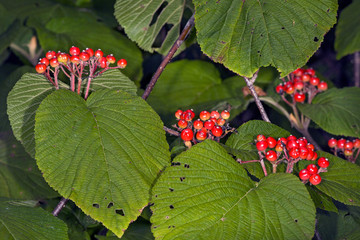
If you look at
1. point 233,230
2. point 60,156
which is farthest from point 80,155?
point 233,230

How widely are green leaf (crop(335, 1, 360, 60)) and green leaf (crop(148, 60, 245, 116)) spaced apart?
525 mm

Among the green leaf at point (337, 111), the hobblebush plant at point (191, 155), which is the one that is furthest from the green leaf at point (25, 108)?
the green leaf at point (337, 111)

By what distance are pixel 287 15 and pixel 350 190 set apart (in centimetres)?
53

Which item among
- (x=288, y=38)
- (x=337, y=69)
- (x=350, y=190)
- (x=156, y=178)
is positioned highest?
(x=288, y=38)

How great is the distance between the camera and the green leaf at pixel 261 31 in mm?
1117

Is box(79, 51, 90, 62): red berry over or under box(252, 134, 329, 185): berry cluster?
over

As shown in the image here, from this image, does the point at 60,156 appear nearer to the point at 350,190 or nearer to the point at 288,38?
the point at 288,38

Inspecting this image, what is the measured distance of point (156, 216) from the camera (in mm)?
1031

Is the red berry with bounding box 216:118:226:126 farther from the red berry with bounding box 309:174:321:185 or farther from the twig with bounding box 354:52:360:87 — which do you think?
the twig with bounding box 354:52:360:87

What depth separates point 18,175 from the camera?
1.83 metres

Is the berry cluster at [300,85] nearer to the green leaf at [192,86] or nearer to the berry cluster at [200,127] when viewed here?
the green leaf at [192,86]

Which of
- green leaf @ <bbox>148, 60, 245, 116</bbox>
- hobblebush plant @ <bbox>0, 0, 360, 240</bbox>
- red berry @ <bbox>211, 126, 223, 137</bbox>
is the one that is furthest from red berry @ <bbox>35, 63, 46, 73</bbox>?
green leaf @ <bbox>148, 60, 245, 116</bbox>

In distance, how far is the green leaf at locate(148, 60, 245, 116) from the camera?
2.25m

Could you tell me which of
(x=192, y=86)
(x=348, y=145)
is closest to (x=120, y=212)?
(x=348, y=145)
